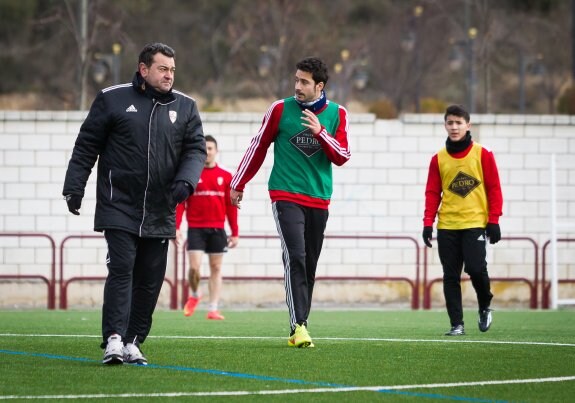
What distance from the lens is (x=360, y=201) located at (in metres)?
22.7

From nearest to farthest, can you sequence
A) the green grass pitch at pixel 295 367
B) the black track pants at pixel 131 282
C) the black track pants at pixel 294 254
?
the green grass pitch at pixel 295 367 < the black track pants at pixel 131 282 < the black track pants at pixel 294 254

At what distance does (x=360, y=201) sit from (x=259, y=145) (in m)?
12.8

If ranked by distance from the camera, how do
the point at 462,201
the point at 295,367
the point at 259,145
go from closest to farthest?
the point at 295,367
the point at 259,145
the point at 462,201

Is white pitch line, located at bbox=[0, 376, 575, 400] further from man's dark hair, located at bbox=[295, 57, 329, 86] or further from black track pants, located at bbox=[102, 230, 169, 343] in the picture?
man's dark hair, located at bbox=[295, 57, 329, 86]

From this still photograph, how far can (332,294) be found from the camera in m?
22.5

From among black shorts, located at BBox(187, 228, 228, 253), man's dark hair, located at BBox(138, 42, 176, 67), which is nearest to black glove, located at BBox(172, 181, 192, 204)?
man's dark hair, located at BBox(138, 42, 176, 67)

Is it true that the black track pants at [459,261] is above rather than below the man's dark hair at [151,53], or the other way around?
below

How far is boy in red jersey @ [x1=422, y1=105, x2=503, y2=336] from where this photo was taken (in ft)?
38.6

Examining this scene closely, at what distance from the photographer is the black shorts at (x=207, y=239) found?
16.3 m

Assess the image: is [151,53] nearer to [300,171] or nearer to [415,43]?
[300,171]

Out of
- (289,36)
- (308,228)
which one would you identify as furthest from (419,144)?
(289,36)

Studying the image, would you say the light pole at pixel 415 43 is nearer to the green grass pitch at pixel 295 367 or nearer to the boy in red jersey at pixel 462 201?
the green grass pitch at pixel 295 367

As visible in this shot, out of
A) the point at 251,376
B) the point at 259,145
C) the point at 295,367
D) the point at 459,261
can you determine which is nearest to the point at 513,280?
the point at 459,261

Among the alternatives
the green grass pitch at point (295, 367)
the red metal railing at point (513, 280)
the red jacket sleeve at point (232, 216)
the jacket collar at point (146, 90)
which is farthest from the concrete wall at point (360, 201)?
the jacket collar at point (146, 90)
